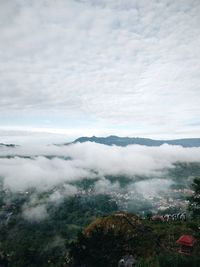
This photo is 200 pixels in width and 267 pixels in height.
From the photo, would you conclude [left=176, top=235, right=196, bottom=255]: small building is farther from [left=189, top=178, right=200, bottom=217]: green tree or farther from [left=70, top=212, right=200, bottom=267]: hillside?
[left=189, top=178, right=200, bottom=217]: green tree

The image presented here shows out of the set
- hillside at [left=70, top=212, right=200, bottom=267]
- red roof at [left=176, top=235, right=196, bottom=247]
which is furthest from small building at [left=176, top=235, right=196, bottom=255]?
hillside at [left=70, top=212, right=200, bottom=267]

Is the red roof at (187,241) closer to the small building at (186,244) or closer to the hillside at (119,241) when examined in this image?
the small building at (186,244)

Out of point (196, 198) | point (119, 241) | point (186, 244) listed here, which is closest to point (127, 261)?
point (119, 241)

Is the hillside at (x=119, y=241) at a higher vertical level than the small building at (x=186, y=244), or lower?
lower

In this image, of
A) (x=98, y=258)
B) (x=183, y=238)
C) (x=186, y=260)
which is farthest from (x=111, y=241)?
(x=186, y=260)

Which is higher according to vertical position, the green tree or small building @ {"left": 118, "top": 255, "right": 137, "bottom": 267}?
the green tree

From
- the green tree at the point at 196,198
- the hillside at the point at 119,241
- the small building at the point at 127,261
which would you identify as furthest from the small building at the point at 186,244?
the small building at the point at 127,261

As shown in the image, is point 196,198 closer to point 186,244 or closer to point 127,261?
point 186,244

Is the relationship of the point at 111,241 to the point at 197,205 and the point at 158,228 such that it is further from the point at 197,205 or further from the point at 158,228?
the point at 197,205

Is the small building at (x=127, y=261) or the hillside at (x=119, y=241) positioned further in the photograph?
the hillside at (x=119, y=241)

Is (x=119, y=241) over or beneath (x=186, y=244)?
beneath

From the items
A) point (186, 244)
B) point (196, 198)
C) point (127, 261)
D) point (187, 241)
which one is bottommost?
point (127, 261)
